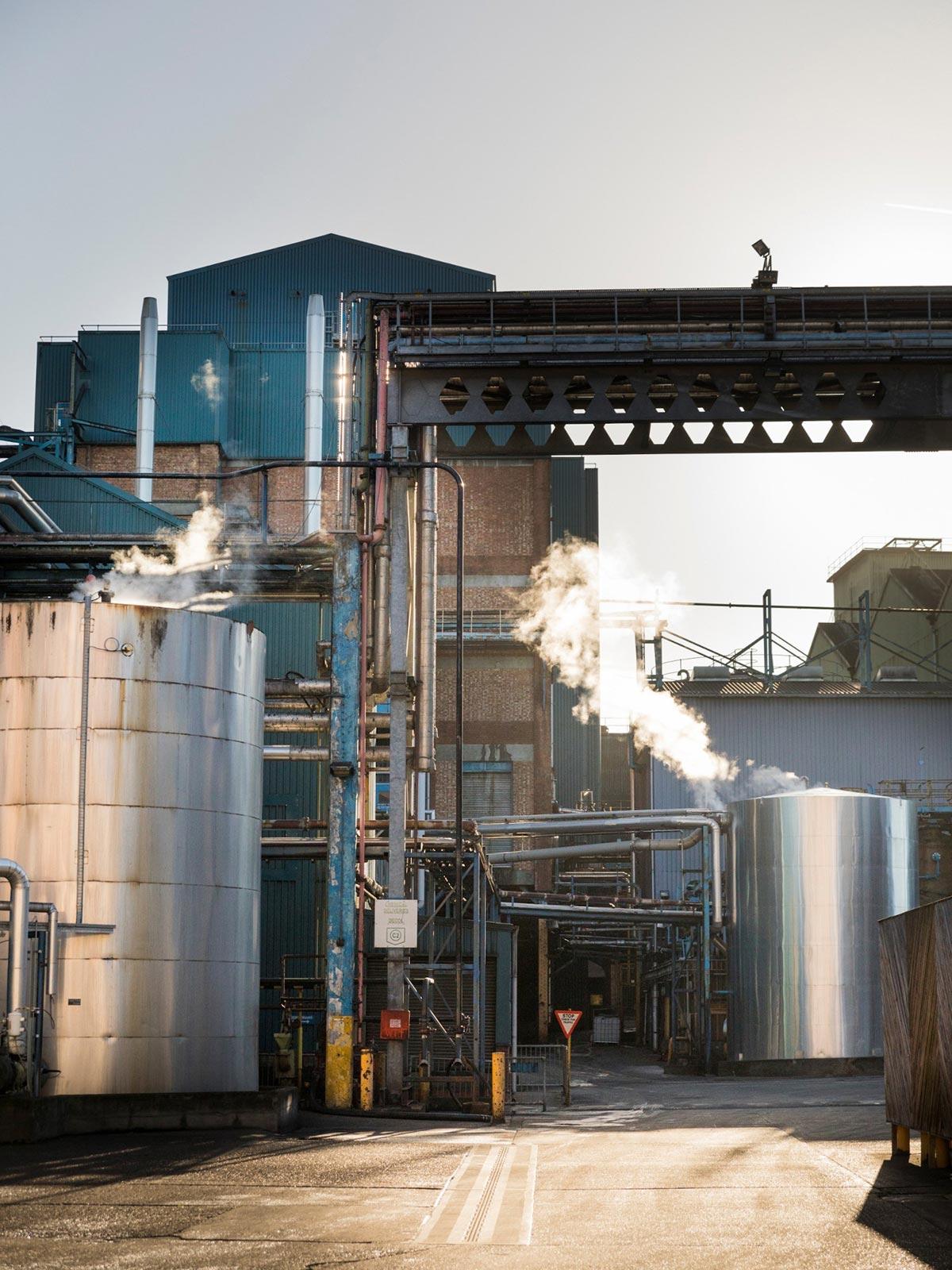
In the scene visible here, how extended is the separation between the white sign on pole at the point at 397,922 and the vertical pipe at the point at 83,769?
543 centimetres

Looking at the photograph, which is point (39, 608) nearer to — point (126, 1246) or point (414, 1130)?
point (414, 1130)

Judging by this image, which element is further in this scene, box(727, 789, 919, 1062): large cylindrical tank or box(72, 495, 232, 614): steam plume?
box(727, 789, 919, 1062): large cylindrical tank

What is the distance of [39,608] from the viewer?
22500 mm

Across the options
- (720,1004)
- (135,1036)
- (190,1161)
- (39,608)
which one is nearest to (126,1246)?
(190,1161)

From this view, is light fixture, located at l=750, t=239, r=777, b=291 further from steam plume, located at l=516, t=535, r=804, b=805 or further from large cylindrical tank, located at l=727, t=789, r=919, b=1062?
steam plume, located at l=516, t=535, r=804, b=805

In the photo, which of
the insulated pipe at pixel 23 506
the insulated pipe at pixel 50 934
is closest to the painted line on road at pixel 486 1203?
the insulated pipe at pixel 50 934

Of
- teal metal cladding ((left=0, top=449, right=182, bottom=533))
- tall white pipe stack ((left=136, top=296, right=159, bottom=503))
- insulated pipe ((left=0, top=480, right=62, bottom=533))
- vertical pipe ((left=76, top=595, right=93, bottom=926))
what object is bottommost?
vertical pipe ((left=76, top=595, right=93, bottom=926))

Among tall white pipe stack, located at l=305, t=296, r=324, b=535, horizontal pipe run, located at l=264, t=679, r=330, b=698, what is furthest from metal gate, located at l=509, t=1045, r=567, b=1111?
tall white pipe stack, located at l=305, t=296, r=324, b=535

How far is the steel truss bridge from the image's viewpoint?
86.9 feet

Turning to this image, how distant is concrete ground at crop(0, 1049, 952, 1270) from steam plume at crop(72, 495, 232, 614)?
Answer: 396 inches

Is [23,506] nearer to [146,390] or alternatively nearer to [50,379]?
[146,390]

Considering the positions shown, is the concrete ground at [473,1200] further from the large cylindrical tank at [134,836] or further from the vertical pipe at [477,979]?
the vertical pipe at [477,979]

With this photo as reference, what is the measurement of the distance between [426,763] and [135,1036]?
7.70 meters

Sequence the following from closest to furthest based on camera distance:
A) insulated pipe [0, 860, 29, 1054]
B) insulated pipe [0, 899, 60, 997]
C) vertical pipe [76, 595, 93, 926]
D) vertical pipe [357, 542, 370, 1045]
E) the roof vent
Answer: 1. insulated pipe [0, 860, 29, 1054]
2. insulated pipe [0, 899, 60, 997]
3. vertical pipe [76, 595, 93, 926]
4. vertical pipe [357, 542, 370, 1045]
5. the roof vent
